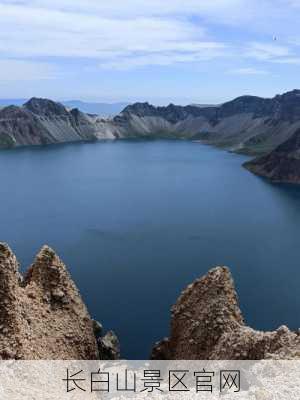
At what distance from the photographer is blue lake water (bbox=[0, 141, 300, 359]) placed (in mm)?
71938

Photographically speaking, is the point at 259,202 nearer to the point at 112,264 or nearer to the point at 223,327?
the point at 112,264

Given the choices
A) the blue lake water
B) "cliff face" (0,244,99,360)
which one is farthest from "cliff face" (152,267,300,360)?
the blue lake water

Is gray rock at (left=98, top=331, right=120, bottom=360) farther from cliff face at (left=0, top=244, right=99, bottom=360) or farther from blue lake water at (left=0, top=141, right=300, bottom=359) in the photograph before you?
cliff face at (left=0, top=244, right=99, bottom=360)

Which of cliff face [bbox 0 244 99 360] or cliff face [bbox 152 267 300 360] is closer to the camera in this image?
cliff face [bbox 152 267 300 360]

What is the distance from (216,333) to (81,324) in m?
10.8

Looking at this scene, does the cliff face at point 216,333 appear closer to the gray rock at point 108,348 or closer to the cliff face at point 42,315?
the cliff face at point 42,315

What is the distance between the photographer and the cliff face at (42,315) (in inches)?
1342

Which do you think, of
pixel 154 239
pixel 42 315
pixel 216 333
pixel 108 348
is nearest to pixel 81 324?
pixel 42 315

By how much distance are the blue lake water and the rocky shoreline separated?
20650mm

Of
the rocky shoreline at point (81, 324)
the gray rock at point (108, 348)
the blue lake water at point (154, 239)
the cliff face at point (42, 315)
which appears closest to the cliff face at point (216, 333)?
the rocky shoreline at point (81, 324)

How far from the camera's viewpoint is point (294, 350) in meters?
31.0

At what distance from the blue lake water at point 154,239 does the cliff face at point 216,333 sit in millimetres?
20634

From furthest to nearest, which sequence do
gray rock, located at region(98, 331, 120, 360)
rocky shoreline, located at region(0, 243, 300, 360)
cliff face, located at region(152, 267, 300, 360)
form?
gray rock, located at region(98, 331, 120, 360), rocky shoreline, located at region(0, 243, 300, 360), cliff face, located at region(152, 267, 300, 360)

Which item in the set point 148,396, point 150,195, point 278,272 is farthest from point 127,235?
point 148,396
